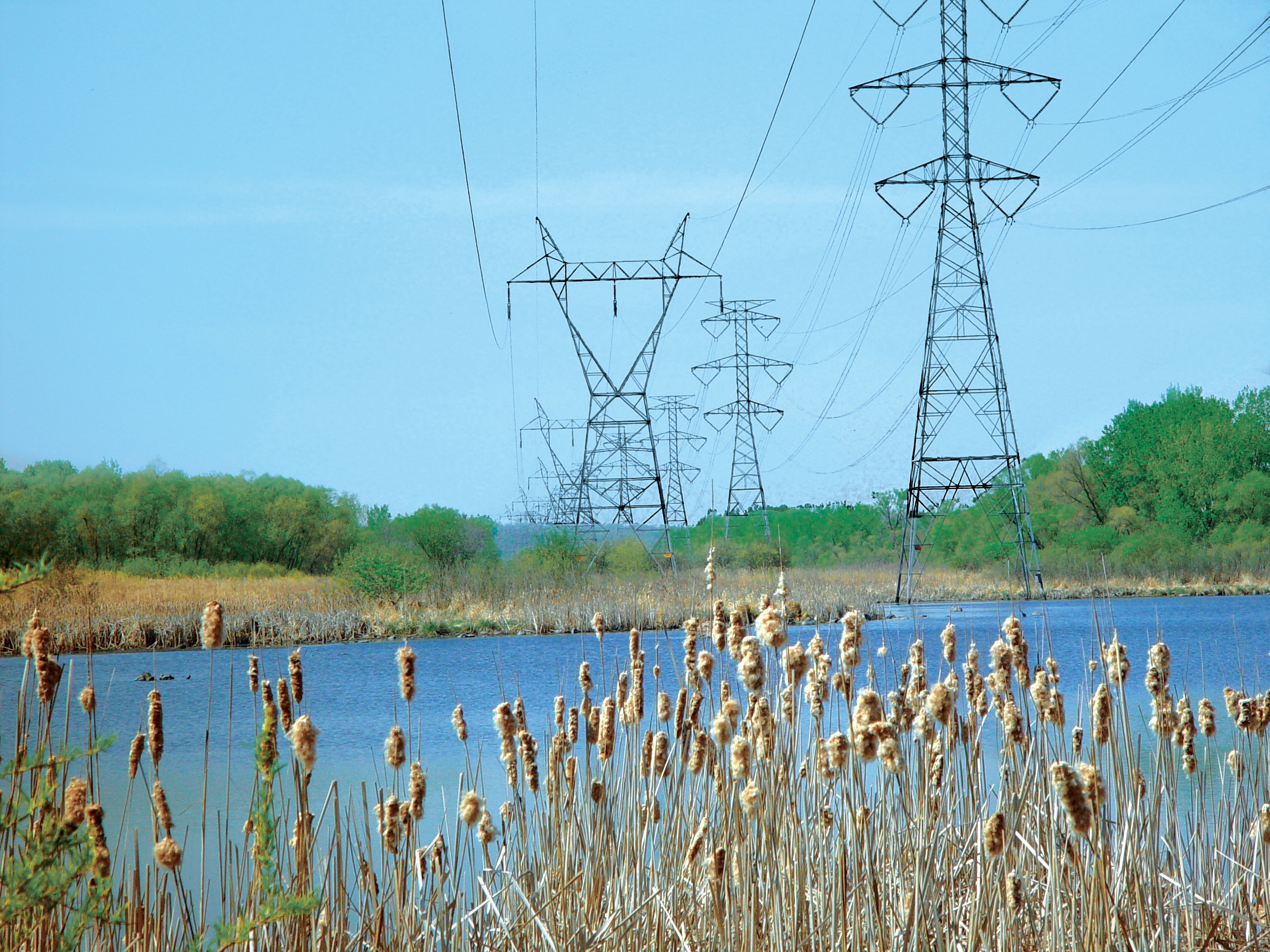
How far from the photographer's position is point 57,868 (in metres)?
1.78

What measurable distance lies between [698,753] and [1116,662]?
3.44ft

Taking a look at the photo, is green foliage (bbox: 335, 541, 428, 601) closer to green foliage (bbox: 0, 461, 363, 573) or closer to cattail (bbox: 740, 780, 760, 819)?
green foliage (bbox: 0, 461, 363, 573)

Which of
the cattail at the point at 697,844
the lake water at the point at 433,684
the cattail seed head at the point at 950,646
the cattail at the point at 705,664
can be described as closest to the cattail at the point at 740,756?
the cattail at the point at 697,844

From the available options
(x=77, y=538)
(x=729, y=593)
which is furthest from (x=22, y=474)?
(x=729, y=593)

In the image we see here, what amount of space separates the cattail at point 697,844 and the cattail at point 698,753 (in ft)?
0.37

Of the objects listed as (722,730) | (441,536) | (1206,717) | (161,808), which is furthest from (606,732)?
(441,536)

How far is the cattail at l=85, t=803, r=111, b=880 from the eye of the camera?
6.86ft

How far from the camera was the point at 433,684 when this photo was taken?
44.0 ft

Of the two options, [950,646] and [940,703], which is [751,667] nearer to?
[940,703]

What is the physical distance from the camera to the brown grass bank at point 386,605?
17453mm

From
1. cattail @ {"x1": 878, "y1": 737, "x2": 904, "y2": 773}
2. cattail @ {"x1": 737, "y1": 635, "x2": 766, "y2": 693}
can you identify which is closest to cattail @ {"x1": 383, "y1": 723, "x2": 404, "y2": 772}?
cattail @ {"x1": 737, "y1": 635, "x2": 766, "y2": 693}

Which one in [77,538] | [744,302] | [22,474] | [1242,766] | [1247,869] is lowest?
[1247,869]

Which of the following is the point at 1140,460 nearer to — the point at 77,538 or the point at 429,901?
the point at 77,538

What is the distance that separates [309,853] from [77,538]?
1343 inches
